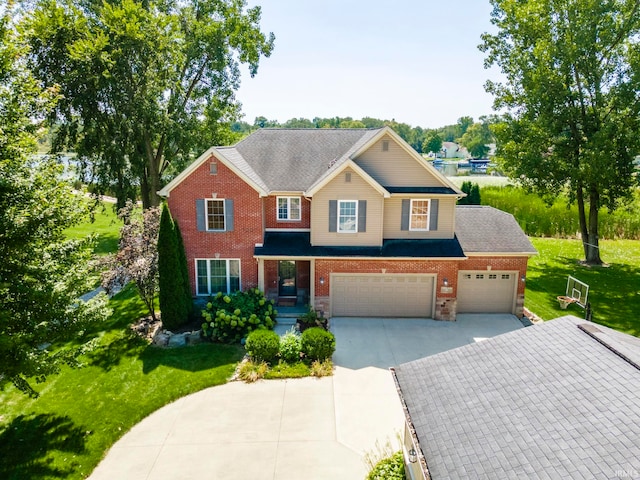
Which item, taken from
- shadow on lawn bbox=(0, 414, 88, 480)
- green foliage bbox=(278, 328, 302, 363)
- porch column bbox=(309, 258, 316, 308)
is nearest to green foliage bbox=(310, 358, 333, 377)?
green foliage bbox=(278, 328, 302, 363)

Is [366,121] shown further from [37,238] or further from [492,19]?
[37,238]

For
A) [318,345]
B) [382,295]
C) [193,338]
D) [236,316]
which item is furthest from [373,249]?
[193,338]

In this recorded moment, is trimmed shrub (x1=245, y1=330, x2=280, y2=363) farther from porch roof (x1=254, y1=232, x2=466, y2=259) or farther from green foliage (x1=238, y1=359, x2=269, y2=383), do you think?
porch roof (x1=254, y1=232, x2=466, y2=259)

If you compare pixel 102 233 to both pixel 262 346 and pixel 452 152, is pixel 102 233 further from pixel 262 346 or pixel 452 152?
pixel 452 152

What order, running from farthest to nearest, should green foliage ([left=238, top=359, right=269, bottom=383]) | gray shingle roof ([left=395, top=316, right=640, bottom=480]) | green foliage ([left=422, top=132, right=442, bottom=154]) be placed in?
green foliage ([left=422, top=132, right=442, bottom=154]) < green foliage ([left=238, top=359, right=269, bottom=383]) < gray shingle roof ([left=395, top=316, right=640, bottom=480])

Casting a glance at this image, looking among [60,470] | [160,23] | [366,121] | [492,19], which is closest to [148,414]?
[60,470]

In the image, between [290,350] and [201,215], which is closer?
[290,350]

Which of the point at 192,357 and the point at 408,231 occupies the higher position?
the point at 408,231
